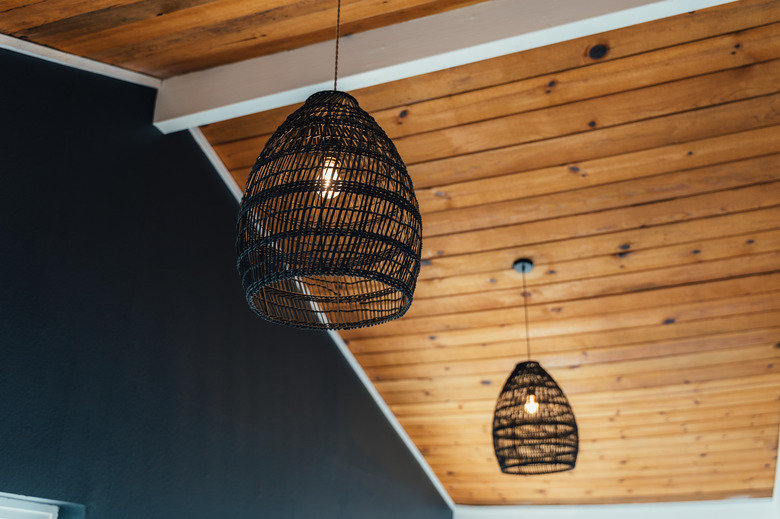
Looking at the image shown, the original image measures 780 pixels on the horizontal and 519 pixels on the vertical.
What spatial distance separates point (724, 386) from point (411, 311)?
5.20 ft

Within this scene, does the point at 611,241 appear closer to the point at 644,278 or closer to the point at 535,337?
the point at 644,278

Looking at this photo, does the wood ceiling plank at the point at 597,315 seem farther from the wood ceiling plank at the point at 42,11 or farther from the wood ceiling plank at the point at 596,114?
the wood ceiling plank at the point at 42,11

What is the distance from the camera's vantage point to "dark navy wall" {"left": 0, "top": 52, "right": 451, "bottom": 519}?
209cm

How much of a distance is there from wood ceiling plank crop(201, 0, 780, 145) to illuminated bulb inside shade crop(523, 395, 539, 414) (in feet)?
3.81

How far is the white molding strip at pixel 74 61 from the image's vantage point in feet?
7.11

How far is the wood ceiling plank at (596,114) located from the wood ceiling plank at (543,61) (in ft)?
0.56

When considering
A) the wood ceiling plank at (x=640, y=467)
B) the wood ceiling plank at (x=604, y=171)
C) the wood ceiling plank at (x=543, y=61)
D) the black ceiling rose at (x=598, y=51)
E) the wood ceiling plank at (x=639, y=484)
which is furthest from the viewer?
the wood ceiling plank at (x=639, y=484)

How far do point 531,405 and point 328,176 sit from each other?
1.68m

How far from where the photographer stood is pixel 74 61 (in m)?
2.34

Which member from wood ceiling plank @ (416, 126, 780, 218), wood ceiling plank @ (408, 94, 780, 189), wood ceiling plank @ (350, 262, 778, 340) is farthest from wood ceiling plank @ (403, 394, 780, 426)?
wood ceiling plank @ (408, 94, 780, 189)

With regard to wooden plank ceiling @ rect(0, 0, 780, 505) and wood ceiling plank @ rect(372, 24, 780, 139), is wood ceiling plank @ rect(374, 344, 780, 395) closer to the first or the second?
wooden plank ceiling @ rect(0, 0, 780, 505)

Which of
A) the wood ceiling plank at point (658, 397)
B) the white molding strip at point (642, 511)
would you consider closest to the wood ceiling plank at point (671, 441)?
the wood ceiling plank at point (658, 397)

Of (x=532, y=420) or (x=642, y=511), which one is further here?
(x=642, y=511)

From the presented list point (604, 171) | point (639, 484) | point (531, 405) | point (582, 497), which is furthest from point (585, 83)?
point (582, 497)
